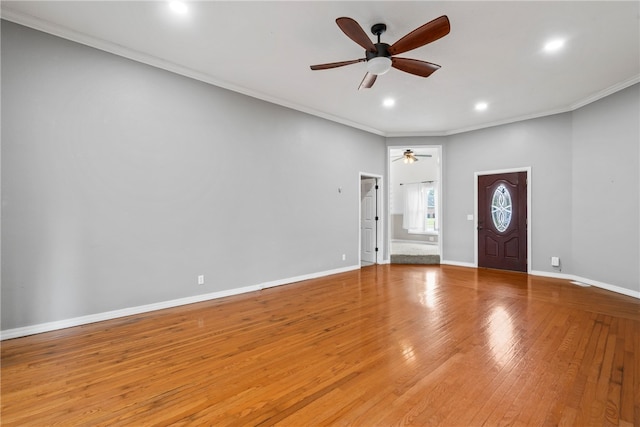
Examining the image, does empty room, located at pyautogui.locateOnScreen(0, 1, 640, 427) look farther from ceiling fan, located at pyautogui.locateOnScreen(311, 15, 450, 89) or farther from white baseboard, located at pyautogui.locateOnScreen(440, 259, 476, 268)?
white baseboard, located at pyautogui.locateOnScreen(440, 259, 476, 268)

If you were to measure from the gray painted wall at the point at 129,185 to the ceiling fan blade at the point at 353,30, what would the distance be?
2.48 m

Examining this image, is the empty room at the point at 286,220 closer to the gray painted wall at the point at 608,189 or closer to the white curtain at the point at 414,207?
the gray painted wall at the point at 608,189

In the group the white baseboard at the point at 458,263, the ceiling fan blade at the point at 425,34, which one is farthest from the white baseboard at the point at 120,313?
the white baseboard at the point at 458,263

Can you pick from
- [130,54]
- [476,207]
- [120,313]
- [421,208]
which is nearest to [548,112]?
[476,207]

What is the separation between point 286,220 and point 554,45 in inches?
171

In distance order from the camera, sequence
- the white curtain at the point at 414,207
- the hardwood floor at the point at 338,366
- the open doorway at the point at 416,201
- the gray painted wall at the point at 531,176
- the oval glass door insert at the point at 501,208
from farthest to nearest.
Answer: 1. the white curtain at the point at 414,207
2. the open doorway at the point at 416,201
3. the oval glass door insert at the point at 501,208
4. the gray painted wall at the point at 531,176
5. the hardwood floor at the point at 338,366

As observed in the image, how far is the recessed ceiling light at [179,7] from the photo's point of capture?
275 centimetres

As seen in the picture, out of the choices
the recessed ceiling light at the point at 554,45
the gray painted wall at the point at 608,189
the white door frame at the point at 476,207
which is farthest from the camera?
the white door frame at the point at 476,207

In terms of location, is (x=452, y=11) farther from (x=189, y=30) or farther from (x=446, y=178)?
(x=446, y=178)

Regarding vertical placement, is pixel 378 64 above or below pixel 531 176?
above

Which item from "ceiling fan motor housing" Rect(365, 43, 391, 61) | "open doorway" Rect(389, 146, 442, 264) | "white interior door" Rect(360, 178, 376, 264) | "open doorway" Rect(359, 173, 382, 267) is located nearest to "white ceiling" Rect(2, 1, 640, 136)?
"ceiling fan motor housing" Rect(365, 43, 391, 61)

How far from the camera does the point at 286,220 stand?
5.22 meters

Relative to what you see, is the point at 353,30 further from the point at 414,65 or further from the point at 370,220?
the point at 370,220

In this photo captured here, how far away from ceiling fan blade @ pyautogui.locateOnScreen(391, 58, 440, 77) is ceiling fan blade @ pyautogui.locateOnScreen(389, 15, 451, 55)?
18cm
